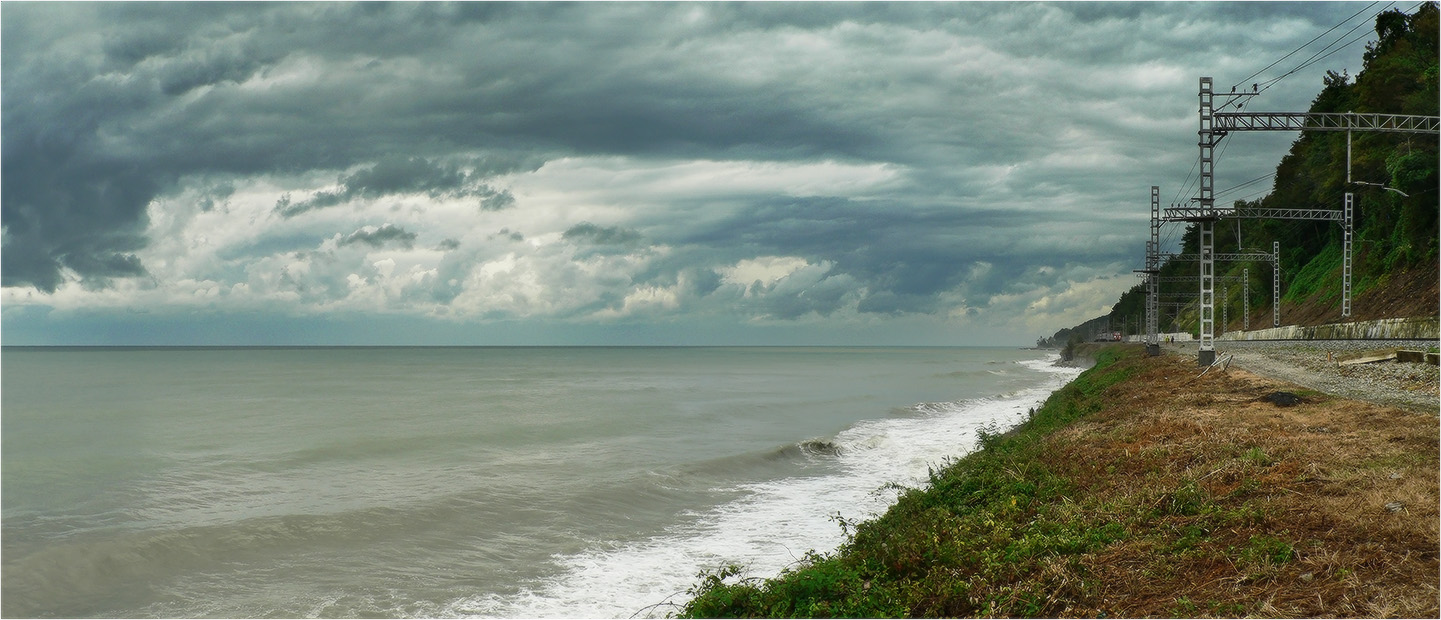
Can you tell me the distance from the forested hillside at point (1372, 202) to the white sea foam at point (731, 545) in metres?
34.5

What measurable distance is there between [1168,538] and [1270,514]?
112 cm

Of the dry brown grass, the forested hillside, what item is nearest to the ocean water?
the dry brown grass

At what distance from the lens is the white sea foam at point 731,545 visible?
38.2ft

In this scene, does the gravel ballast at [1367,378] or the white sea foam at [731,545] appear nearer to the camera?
the white sea foam at [731,545]

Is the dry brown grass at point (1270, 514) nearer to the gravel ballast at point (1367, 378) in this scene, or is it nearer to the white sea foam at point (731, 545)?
the gravel ballast at point (1367, 378)

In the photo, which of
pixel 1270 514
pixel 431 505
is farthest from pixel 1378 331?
pixel 431 505

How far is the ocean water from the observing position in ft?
41.2

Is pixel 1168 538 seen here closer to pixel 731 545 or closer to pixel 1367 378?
pixel 731 545

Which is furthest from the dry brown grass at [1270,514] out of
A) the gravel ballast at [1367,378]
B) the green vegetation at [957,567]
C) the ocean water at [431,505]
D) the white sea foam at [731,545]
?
the ocean water at [431,505]

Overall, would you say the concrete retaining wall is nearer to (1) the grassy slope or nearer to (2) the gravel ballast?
(2) the gravel ballast

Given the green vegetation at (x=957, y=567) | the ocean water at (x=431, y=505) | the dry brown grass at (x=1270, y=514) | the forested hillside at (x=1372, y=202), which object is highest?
the forested hillside at (x=1372, y=202)

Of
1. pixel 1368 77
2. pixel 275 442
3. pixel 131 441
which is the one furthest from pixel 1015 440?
pixel 1368 77

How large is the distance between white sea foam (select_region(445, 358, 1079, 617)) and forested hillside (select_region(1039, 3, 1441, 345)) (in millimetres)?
34477

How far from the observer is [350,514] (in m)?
17.5
